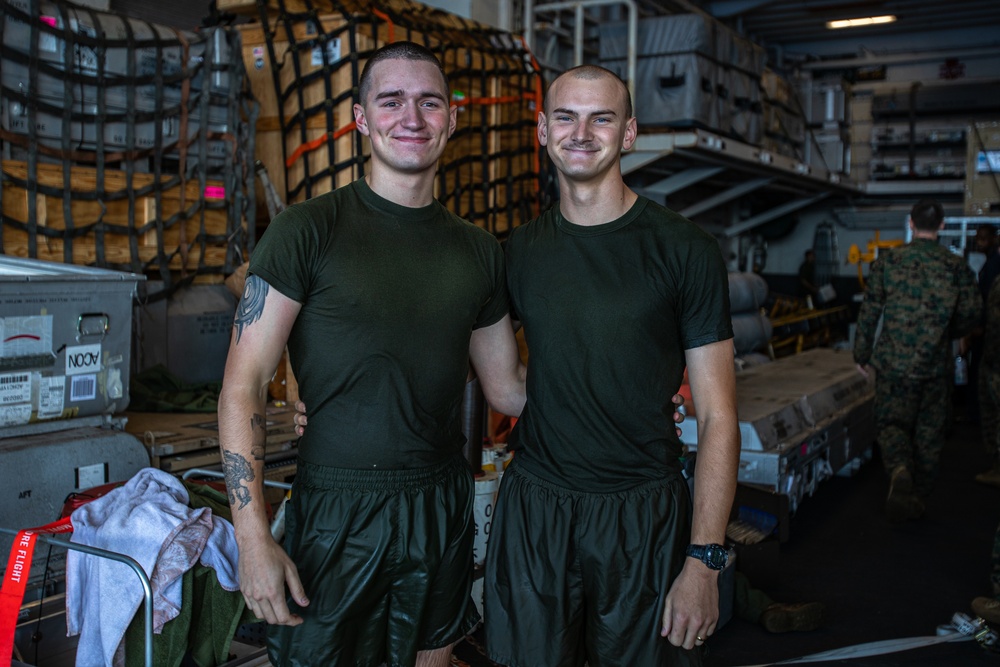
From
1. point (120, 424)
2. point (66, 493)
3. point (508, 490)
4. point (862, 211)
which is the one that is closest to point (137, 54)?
point (120, 424)

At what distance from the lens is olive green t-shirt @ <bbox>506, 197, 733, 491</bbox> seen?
2.09 metres

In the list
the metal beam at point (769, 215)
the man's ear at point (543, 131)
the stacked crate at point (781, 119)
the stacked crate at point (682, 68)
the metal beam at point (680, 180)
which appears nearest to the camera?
the man's ear at point (543, 131)

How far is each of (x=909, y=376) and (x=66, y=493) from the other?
4.68 meters

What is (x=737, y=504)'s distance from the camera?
4367mm

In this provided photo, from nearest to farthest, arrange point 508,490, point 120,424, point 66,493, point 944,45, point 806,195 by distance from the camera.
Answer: point 508,490, point 66,493, point 120,424, point 806,195, point 944,45

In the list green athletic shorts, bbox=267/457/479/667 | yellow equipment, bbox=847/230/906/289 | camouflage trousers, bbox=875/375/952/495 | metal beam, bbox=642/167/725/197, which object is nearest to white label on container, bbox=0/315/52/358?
green athletic shorts, bbox=267/457/479/667

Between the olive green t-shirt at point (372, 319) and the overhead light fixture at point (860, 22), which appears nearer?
the olive green t-shirt at point (372, 319)

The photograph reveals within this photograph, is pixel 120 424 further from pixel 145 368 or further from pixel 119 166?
pixel 119 166

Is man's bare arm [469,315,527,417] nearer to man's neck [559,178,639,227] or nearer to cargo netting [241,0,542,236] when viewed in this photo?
man's neck [559,178,639,227]

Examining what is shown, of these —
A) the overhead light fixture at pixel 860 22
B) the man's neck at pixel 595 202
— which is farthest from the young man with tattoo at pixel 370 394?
the overhead light fixture at pixel 860 22

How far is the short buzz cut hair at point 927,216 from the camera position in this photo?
5.60 metres

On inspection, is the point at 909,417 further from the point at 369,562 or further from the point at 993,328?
the point at 369,562

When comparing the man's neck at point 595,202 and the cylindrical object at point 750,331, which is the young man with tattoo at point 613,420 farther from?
the cylindrical object at point 750,331

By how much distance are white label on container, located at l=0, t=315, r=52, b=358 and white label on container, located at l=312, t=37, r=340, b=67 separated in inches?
98.3
